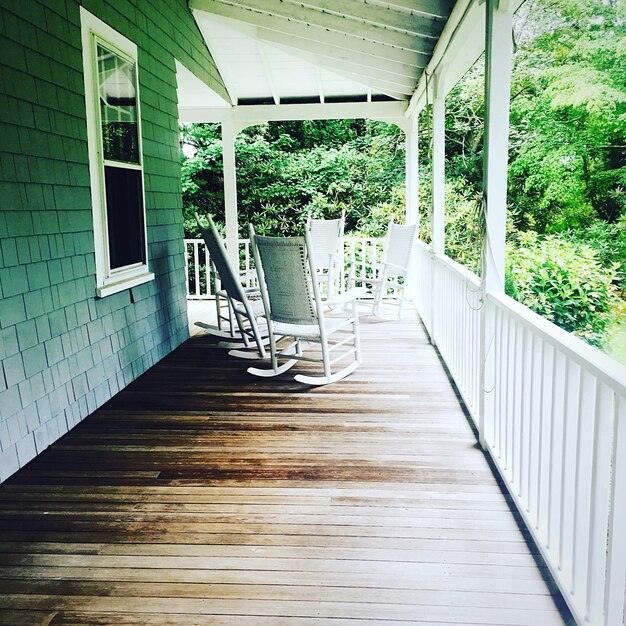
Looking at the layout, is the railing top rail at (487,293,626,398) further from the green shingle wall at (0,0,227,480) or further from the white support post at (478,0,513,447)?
the green shingle wall at (0,0,227,480)

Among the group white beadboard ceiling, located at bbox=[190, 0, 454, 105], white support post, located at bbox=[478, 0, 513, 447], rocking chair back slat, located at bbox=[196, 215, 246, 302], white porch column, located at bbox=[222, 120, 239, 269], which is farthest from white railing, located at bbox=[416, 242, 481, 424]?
white porch column, located at bbox=[222, 120, 239, 269]

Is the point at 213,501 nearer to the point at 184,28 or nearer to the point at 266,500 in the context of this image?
the point at 266,500

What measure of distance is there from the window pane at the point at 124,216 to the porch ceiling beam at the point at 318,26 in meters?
2.37

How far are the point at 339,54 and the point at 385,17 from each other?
162 centimetres

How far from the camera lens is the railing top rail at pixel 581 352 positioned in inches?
66.4

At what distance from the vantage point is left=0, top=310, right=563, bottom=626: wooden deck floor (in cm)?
217

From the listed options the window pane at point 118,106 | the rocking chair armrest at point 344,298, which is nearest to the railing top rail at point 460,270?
the rocking chair armrest at point 344,298

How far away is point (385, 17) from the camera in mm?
5312

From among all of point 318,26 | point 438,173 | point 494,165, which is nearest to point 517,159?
point 438,173

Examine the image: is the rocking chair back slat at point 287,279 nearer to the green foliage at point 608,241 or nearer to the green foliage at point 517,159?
the green foliage at point 517,159

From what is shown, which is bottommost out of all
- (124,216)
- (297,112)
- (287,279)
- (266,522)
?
(266,522)

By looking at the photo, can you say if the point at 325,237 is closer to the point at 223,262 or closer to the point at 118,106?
the point at 223,262

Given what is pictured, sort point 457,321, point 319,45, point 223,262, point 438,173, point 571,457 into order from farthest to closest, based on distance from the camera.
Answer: point 319,45
point 438,173
point 223,262
point 457,321
point 571,457

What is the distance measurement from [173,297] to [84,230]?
6.84 ft
